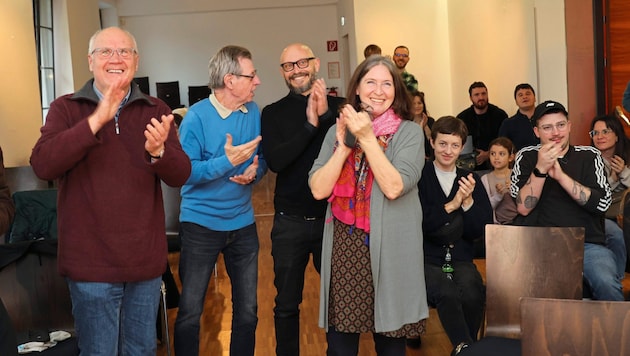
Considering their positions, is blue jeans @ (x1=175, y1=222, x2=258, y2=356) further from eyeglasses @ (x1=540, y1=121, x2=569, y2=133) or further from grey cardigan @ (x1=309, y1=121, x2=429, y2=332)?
eyeglasses @ (x1=540, y1=121, x2=569, y2=133)

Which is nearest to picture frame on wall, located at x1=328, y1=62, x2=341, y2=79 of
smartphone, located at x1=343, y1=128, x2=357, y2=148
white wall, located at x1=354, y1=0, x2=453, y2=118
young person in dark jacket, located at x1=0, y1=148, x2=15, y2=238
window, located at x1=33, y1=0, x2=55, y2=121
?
white wall, located at x1=354, y1=0, x2=453, y2=118

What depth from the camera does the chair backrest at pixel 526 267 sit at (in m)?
3.15

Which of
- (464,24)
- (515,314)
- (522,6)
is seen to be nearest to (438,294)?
(515,314)

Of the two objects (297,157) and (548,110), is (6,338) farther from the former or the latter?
(548,110)

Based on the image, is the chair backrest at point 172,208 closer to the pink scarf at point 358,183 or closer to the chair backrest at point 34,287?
the chair backrest at point 34,287

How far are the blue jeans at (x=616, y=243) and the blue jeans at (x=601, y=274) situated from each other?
239mm

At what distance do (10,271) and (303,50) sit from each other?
5.59ft

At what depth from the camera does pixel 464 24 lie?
10695mm

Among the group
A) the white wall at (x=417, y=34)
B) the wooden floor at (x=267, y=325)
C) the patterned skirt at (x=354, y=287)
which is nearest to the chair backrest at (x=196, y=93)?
the white wall at (x=417, y=34)

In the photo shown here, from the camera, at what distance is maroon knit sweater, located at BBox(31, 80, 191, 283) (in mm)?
2611

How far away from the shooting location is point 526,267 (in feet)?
10.5

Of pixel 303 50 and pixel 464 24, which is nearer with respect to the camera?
pixel 303 50

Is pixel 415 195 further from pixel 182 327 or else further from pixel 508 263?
pixel 182 327

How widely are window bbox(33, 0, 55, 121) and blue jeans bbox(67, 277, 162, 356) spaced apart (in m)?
7.91
